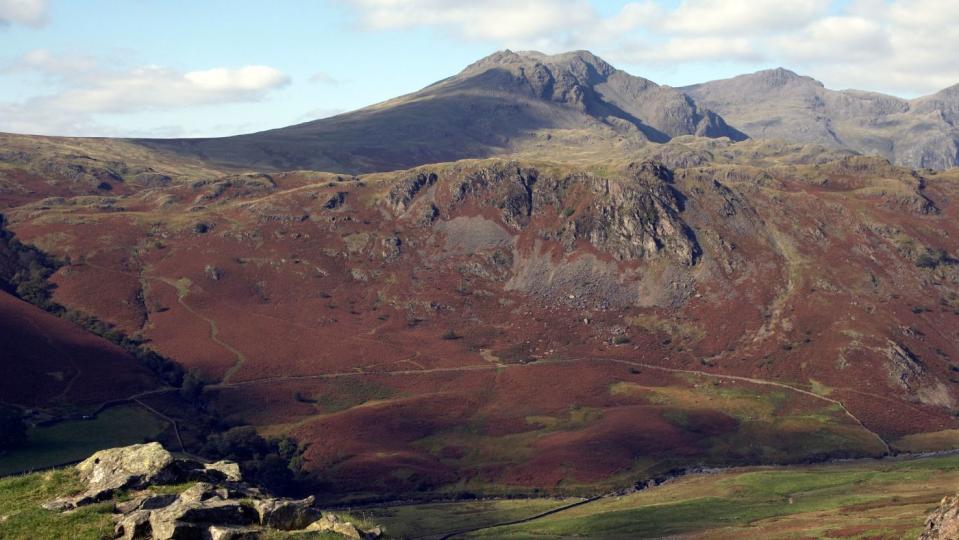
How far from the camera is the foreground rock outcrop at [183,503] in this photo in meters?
31.2

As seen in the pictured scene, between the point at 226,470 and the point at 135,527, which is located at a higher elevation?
the point at 135,527

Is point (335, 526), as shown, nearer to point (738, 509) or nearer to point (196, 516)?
point (196, 516)

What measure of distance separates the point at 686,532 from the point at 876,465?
229 ft

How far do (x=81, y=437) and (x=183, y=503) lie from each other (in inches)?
5342

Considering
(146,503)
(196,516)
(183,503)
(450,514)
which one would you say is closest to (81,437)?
(450,514)

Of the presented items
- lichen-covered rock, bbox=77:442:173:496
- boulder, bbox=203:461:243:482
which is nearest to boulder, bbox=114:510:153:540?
lichen-covered rock, bbox=77:442:173:496

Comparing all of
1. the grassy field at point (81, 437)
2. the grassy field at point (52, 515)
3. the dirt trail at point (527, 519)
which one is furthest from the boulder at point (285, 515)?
the grassy field at point (81, 437)

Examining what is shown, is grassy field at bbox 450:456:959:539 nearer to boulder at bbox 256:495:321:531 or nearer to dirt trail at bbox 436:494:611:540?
dirt trail at bbox 436:494:611:540

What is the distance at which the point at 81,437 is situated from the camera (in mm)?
153375

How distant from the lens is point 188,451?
155 metres

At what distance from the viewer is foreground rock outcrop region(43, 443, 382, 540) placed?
3120 cm

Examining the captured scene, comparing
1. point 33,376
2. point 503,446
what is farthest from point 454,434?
point 33,376

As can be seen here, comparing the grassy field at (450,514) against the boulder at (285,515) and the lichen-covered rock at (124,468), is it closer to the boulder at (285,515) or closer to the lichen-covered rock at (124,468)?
the lichen-covered rock at (124,468)

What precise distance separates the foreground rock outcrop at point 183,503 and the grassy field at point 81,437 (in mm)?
103615
